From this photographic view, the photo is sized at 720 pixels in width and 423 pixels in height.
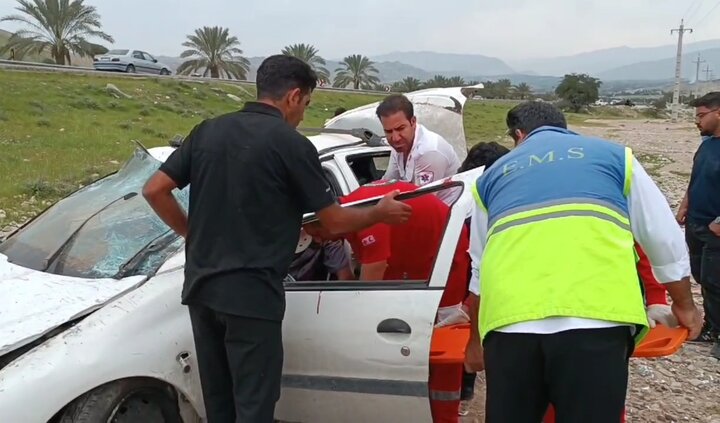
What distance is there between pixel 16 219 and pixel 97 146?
604 cm

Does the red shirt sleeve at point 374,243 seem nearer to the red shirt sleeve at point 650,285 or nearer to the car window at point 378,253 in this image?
the car window at point 378,253

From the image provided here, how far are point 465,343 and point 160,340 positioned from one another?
1254 mm

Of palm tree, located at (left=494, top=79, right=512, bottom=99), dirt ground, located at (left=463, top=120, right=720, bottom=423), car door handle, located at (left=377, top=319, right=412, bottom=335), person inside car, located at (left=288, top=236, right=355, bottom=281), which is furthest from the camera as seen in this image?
palm tree, located at (left=494, top=79, right=512, bottom=99)

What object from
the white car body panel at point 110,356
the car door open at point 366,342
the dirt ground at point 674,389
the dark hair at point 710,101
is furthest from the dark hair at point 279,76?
the dark hair at point 710,101

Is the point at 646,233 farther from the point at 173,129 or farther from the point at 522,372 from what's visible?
the point at 173,129

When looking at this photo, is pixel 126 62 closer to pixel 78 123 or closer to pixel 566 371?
pixel 78 123

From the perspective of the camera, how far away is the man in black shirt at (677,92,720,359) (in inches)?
173

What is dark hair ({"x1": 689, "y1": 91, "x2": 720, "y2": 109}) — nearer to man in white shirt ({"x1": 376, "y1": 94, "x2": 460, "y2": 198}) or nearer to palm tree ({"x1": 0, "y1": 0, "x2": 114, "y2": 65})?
man in white shirt ({"x1": 376, "y1": 94, "x2": 460, "y2": 198})

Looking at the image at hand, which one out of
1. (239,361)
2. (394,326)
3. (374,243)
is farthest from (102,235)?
(394,326)

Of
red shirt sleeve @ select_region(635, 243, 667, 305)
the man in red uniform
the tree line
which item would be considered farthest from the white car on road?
red shirt sleeve @ select_region(635, 243, 667, 305)

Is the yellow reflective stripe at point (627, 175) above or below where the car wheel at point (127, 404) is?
above

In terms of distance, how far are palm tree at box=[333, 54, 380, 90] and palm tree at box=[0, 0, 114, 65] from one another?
18.6 metres

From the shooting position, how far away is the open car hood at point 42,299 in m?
2.58

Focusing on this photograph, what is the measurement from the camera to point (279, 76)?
2453mm
